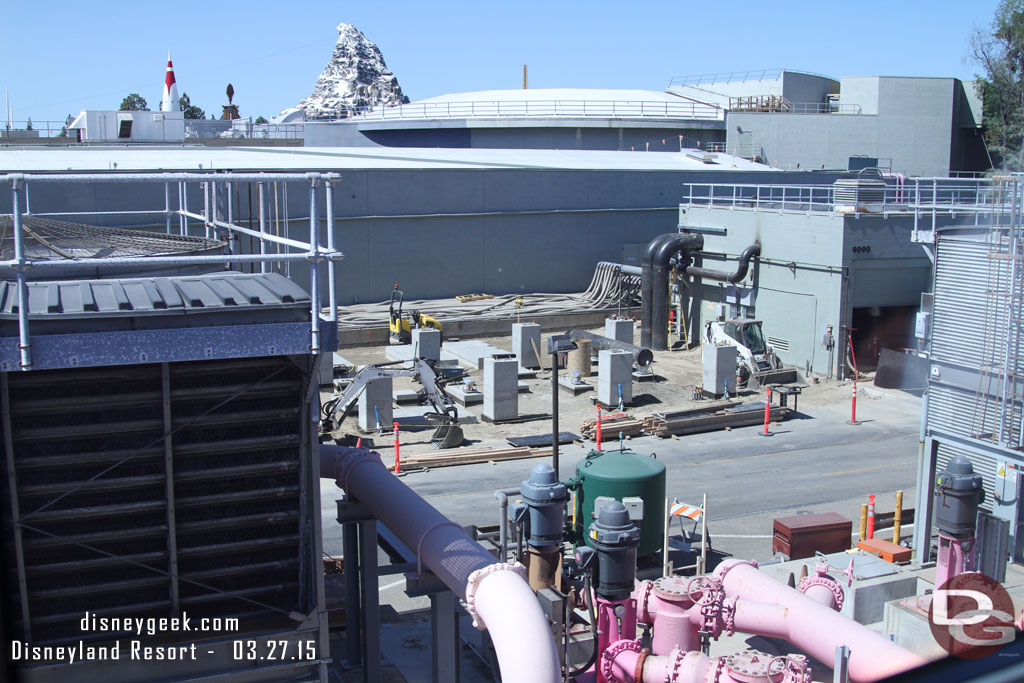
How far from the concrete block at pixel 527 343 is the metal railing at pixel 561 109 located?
96.7ft

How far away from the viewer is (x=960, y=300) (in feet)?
44.6

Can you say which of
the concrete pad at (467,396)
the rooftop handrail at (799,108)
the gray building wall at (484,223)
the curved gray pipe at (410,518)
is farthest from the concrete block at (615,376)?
the rooftop handrail at (799,108)

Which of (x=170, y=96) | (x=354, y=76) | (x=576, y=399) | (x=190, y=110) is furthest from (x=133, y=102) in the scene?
(x=576, y=399)

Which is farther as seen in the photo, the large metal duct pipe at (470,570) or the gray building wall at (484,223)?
the gray building wall at (484,223)

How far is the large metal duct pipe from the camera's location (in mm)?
5930

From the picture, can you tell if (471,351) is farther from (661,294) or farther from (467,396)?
(661,294)

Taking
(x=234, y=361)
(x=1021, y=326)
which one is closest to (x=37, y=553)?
(x=234, y=361)

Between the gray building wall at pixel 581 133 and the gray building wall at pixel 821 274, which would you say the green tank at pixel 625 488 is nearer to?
the gray building wall at pixel 821 274

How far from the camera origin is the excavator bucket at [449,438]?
805 inches

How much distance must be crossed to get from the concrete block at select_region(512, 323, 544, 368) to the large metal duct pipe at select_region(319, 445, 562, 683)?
17.9 metres

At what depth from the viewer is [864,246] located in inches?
1042

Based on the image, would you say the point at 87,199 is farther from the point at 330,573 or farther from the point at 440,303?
the point at 330,573

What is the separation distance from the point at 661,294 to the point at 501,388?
10.5m

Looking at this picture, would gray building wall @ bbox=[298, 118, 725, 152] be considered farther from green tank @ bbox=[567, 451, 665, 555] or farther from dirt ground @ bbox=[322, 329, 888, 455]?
green tank @ bbox=[567, 451, 665, 555]
